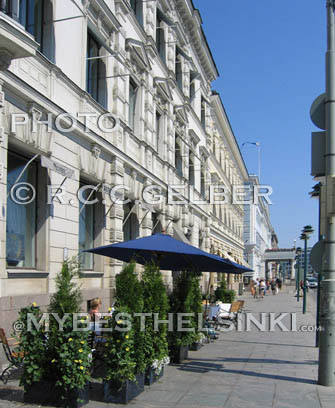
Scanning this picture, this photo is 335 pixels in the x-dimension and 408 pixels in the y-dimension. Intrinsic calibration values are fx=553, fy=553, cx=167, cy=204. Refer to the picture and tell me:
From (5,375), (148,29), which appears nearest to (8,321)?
(5,375)

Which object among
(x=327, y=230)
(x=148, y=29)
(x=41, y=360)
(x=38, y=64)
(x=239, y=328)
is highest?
(x=148, y=29)

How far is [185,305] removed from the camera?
35.8ft

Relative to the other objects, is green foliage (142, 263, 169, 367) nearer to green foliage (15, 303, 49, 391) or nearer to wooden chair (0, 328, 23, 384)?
green foliage (15, 303, 49, 391)

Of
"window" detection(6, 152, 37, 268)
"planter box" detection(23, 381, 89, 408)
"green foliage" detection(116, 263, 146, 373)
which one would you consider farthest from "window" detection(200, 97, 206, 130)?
"planter box" detection(23, 381, 89, 408)

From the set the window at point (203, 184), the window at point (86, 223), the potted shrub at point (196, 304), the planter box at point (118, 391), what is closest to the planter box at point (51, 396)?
the planter box at point (118, 391)

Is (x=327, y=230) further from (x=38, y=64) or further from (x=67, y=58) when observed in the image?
(x=67, y=58)

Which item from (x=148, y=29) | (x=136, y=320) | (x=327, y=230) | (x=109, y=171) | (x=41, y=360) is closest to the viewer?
(x=41, y=360)

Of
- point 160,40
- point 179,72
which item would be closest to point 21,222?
point 160,40

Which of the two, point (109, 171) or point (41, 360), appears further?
point (109, 171)

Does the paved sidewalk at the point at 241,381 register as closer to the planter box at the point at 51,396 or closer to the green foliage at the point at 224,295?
the planter box at the point at 51,396

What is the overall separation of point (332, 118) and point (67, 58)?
23.0 ft

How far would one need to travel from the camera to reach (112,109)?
16594 millimetres

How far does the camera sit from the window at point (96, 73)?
15391 millimetres

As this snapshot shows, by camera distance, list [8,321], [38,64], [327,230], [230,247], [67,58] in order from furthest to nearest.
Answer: [230,247] < [67,58] < [38,64] < [8,321] < [327,230]
